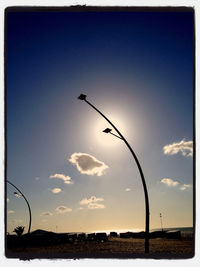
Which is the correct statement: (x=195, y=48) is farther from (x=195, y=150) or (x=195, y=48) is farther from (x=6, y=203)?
(x=6, y=203)

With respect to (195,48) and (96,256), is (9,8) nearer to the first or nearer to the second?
(195,48)

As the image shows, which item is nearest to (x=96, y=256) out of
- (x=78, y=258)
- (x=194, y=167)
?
(x=78, y=258)

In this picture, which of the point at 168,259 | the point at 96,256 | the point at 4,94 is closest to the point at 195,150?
the point at 168,259

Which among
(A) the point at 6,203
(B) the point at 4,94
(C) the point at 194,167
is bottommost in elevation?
(A) the point at 6,203

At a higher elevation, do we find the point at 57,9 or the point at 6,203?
the point at 57,9

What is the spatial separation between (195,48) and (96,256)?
18.5 ft

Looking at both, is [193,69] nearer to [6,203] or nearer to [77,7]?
[77,7]

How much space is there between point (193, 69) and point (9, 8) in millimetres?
4773

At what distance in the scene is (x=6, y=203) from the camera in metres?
9.46

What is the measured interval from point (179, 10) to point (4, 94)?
4810mm

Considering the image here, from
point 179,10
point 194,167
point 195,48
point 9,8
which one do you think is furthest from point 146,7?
point 194,167

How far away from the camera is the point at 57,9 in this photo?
390 inches

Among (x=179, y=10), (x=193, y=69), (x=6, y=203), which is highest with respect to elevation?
(x=179, y=10)

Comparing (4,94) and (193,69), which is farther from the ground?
(193,69)
